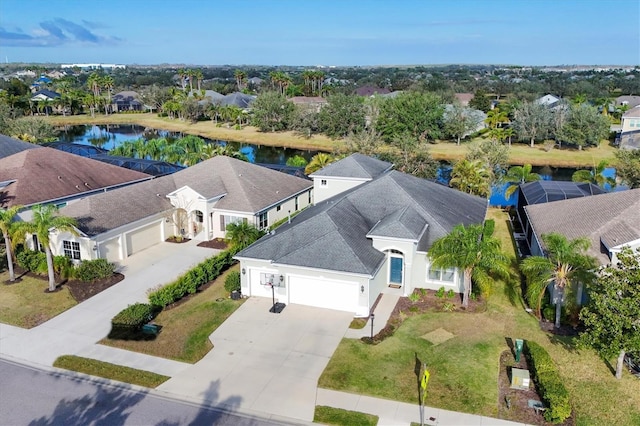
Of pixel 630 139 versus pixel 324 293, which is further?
pixel 630 139

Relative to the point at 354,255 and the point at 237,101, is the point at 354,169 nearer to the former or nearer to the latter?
the point at 354,255

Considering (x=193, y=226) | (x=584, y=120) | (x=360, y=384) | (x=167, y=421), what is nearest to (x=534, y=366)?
(x=360, y=384)

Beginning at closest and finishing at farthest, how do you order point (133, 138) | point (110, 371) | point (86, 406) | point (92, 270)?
point (86, 406) → point (110, 371) → point (92, 270) → point (133, 138)

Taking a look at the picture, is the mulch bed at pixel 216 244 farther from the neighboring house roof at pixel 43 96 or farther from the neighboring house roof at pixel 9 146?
the neighboring house roof at pixel 43 96

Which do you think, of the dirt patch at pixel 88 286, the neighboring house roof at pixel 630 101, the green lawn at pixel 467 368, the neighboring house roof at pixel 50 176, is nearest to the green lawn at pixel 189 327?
the dirt patch at pixel 88 286

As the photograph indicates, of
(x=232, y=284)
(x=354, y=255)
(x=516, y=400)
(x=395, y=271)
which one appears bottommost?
(x=516, y=400)

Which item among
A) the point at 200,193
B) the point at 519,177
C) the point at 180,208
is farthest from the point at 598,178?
the point at 180,208
